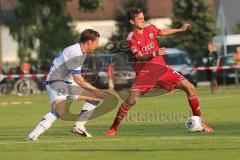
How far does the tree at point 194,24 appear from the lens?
224ft

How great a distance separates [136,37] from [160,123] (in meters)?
3.60

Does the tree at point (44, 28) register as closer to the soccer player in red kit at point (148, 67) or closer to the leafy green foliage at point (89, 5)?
the leafy green foliage at point (89, 5)

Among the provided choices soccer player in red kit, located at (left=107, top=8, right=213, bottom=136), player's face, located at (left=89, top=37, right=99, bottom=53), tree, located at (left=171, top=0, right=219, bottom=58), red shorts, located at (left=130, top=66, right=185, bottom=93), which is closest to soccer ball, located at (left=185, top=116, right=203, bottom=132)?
soccer player in red kit, located at (left=107, top=8, right=213, bottom=136)

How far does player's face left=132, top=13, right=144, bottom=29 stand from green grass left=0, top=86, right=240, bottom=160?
6.20 feet

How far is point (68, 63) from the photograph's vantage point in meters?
14.8

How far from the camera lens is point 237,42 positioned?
5462 cm

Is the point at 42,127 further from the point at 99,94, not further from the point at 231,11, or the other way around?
the point at 231,11

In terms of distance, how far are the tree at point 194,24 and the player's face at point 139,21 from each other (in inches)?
2053

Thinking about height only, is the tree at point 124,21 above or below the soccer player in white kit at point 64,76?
below

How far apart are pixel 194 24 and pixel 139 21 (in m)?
53.7

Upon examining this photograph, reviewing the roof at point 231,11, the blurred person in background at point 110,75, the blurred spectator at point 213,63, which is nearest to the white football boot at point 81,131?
the blurred spectator at point 213,63

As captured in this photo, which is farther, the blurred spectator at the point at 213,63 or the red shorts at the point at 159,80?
the blurred spectator at the point at 213,63

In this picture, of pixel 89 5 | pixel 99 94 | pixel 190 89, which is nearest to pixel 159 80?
pixel 190 89

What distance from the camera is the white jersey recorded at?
48.4 ft
